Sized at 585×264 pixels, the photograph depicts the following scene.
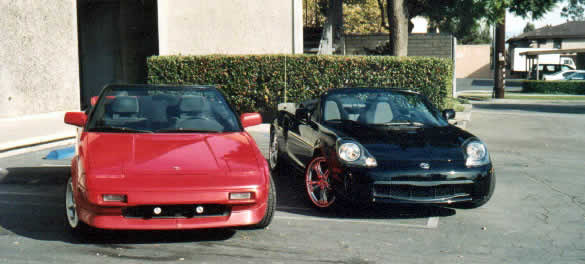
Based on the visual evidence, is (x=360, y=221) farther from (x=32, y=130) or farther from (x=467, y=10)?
(x=467, y=10)

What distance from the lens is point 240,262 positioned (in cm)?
505

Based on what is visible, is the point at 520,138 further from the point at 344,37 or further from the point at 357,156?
the point at 344,37

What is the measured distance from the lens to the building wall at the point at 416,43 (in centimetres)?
2908

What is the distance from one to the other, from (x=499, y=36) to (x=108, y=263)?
2763 centimetres

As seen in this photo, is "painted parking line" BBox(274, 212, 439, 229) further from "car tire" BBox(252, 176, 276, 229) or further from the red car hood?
the red car hood

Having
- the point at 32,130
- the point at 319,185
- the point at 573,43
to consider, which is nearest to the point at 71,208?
the point at 319,185

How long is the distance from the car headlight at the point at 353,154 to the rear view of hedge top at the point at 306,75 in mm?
10272

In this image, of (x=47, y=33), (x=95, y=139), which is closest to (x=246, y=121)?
(x=95, y=139)

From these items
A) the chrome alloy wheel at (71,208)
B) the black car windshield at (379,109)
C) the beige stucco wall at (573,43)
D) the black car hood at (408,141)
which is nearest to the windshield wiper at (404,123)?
the black car windshield at (379,109)

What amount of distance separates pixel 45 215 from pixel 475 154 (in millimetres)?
4405

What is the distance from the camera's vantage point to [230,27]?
19375 mm

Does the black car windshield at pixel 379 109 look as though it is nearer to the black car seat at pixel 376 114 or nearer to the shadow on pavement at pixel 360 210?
the black car seat at pixel 376 114

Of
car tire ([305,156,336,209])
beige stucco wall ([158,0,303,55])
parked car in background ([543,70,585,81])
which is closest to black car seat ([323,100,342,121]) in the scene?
car tire ([305,156,336,209])

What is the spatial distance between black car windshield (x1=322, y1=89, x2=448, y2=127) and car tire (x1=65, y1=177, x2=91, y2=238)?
316 cm
